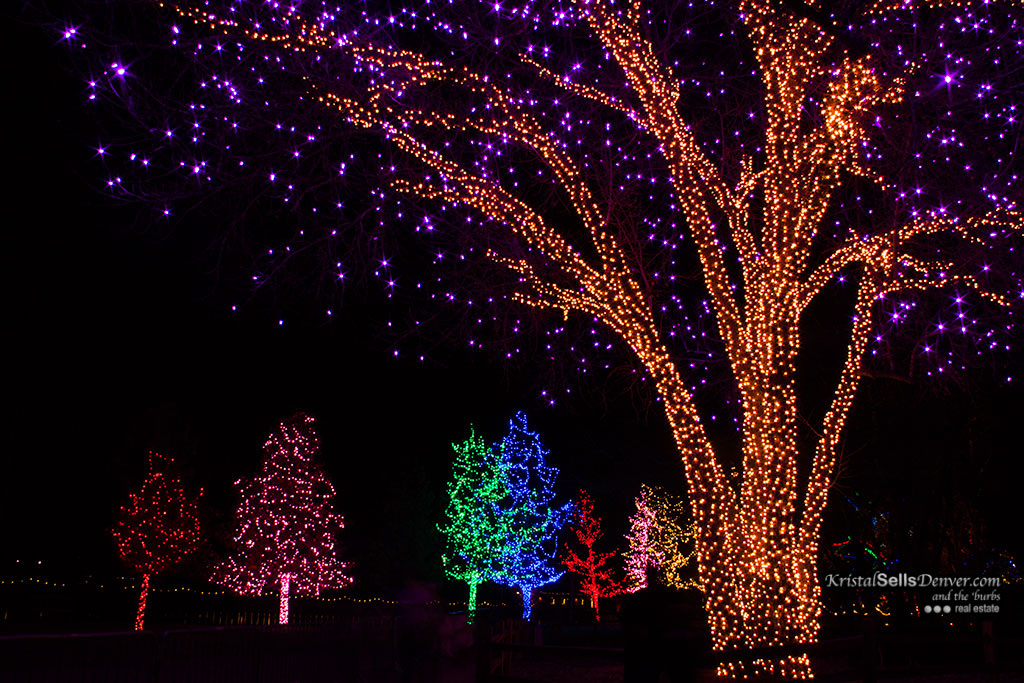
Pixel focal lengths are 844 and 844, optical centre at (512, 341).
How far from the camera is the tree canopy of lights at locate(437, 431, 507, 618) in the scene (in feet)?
111

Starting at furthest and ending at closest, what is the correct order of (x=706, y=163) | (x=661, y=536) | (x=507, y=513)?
(x=661, y=536)
(x=507, y=513)
(x=706, y=163)

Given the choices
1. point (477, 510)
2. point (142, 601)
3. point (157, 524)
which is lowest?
point (142, 601)

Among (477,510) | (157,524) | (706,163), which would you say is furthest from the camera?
(477,510)

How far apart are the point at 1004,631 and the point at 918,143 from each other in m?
10.7

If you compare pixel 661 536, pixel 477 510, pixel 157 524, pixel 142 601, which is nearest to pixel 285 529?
pixel 157 524

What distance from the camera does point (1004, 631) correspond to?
51.9ft

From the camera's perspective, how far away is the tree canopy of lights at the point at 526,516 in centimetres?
3350

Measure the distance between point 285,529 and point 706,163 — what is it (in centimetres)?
2125

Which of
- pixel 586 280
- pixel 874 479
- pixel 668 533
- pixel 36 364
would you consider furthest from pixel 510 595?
pixel 586 280

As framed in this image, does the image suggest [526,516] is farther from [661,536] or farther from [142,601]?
[661,536]

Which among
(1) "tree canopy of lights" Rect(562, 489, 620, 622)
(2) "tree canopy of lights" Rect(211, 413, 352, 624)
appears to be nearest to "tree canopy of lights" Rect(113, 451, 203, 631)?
(2) "tree canopy of lights" Rect(211, 413, 352, 624)

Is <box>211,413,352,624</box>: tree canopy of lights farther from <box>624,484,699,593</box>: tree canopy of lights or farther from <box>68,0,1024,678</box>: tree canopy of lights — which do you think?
<box>624,484,699,593</box>: tree canopy of lights

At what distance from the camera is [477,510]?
34.5 m

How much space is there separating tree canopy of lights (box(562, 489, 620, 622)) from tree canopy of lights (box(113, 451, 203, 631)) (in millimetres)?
21239
